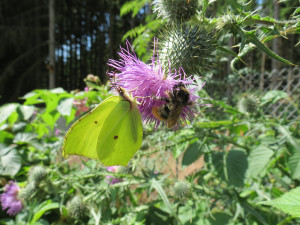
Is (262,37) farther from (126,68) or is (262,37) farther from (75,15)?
(75,15)

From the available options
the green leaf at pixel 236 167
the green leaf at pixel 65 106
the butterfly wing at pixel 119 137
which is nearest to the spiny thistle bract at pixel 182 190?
the green leaf at pixel 236 167

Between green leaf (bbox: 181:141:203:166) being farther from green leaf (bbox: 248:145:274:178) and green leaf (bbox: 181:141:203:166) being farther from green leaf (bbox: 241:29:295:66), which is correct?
green leaf (bbox: 241:29:295:66)

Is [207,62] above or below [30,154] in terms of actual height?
above

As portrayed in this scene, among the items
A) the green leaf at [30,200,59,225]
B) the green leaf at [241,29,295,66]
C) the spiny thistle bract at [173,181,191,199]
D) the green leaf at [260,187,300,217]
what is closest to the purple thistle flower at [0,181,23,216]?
the green leaf at [30,200,59,225]

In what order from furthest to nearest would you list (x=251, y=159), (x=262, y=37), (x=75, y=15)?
(x=75, y=15), (x=251, y=159), (x=262, y=37)

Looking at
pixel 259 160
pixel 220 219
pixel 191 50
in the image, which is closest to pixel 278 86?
pixel 259 160

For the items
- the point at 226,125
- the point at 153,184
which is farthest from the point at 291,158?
the point at 153,184

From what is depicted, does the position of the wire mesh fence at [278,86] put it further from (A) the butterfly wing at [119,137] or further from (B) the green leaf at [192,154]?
(A) the butterfly wing at [119,137]

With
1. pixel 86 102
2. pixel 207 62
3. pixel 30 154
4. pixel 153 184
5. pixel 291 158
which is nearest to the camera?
pixel 207 62
